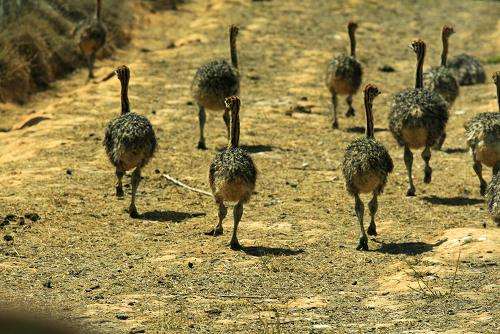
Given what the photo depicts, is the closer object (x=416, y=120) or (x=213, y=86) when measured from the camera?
(x=416, y=120)

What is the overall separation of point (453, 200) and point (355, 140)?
8.98ft

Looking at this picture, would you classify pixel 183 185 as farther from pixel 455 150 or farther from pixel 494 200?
pixel 455 150

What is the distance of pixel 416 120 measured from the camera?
623 inches

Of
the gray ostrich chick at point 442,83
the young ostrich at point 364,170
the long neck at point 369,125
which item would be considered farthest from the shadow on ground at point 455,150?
the young ostrich at point 364,170

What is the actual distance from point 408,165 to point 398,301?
227 inches

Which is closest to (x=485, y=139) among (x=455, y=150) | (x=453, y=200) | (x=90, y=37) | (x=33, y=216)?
(x=453, y=200)

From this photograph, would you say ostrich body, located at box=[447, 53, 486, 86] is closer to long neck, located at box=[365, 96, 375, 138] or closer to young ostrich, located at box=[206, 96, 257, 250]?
long neck, located at box=[365, 96, 375, 138]

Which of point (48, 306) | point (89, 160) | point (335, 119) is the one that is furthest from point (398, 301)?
point (335, 119)

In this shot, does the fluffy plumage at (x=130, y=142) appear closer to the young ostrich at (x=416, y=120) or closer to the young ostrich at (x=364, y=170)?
the young ostrich at (x=364, y=170)

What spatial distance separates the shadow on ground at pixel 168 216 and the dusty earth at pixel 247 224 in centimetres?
3

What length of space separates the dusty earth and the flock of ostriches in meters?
0.53

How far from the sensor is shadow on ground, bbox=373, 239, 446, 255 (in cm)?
1266

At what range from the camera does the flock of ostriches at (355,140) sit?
42.4 ft

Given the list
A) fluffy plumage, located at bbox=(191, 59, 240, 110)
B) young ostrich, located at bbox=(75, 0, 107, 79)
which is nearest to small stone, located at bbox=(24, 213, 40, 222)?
fluffy plumage, located at bbox=(191, 59, 240, 110)
